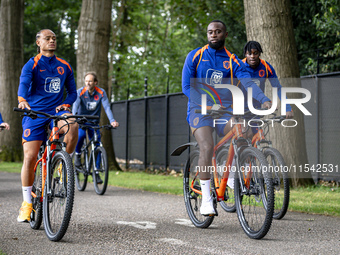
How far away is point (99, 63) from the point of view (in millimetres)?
14242

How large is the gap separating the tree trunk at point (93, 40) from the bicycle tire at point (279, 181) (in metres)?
8.86

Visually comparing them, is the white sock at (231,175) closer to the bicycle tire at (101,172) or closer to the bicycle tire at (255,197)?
the bicycle tire at (255,197)

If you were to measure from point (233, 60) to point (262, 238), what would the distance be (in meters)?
1.82

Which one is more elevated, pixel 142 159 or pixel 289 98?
pixel 289 98

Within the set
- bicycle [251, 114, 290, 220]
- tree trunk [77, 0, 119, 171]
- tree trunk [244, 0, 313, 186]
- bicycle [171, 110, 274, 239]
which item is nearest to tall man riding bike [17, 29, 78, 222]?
bicycle [171, 110, 274, 239]

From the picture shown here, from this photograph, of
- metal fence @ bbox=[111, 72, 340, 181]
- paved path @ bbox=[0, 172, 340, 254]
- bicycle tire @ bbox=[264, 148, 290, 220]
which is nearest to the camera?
paved path @ bbox=[0, 172, 340, 254]

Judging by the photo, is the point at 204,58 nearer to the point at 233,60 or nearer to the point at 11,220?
the point at 233,60

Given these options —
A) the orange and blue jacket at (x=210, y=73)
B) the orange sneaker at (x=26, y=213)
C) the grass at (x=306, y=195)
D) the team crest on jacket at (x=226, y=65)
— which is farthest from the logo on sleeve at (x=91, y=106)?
the team crest on jacket at (x=226, y=65)

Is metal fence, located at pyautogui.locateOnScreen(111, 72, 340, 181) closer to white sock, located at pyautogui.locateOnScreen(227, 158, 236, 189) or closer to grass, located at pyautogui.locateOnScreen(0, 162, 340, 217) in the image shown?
grass, located at pyautogui.locateOnScreen(0, 162, 340, 217)

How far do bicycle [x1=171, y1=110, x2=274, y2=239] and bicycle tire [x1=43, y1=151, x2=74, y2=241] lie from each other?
54.4 inches

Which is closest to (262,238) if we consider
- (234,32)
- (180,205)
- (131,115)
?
Answer: (180,205)

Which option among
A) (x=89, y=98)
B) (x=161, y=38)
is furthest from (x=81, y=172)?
(x=161, y=38)

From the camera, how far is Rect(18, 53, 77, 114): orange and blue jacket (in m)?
5.48

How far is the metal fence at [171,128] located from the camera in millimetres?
9922
